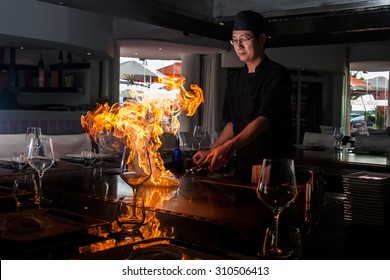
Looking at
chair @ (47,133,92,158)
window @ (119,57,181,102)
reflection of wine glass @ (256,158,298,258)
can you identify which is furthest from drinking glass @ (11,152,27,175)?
window @ (119,57,181,102)

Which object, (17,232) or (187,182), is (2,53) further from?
(17,232)

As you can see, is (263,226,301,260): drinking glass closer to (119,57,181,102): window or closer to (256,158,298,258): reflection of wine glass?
(256,158,298,258): reflection of wine glass

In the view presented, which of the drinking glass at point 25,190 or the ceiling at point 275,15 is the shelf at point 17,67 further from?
the drinking glass at point 25,190

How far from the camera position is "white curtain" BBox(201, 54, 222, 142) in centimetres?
1180

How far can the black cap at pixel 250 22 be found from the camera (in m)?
2.63

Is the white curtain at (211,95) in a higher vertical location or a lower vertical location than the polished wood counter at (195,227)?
higher

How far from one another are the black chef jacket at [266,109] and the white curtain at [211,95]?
867 cm

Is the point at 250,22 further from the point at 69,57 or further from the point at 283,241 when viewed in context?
the point at 69,57

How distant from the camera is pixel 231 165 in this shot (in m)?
3.52

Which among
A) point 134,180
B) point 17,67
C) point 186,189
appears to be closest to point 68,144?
point 186,189

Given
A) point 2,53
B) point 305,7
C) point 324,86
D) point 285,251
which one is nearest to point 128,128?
point 305,7

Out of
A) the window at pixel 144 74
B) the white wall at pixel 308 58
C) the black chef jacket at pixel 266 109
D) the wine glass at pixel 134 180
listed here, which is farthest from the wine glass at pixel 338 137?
the window at pixel 144 74

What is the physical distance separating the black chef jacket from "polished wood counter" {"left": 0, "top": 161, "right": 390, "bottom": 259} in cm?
55

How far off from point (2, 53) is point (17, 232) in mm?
9384
